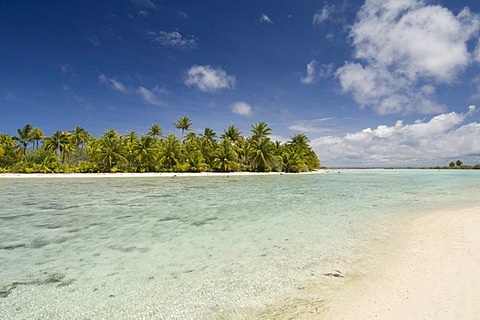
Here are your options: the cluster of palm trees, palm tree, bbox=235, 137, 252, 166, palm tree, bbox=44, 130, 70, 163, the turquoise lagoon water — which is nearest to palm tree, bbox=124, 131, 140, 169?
the cluster of palm trees

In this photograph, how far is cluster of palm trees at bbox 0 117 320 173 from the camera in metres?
47.4

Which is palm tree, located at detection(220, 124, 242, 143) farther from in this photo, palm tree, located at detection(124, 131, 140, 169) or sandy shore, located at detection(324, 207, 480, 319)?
sandy shore, located at detection(324, 207, 480, 319)

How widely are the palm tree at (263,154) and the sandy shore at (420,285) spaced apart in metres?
49.4

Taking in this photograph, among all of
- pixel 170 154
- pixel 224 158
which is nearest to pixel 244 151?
pixel 224 158

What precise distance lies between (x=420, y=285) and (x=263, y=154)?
52.2 meters

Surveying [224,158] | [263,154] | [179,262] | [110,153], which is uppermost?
[263,154]

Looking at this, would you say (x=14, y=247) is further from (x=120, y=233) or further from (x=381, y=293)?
(x=381, y=293)

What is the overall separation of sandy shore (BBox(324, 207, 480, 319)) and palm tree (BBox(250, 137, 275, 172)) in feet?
162

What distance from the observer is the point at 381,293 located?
385 centimetres

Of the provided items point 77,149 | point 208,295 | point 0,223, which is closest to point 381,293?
point 208,295

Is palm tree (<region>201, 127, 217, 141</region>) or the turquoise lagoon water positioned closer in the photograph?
the turquoise lagoon water

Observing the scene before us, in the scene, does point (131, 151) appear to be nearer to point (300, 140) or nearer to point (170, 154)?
point (170, 154)

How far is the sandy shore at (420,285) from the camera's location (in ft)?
10.9

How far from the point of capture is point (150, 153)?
1905 inches
